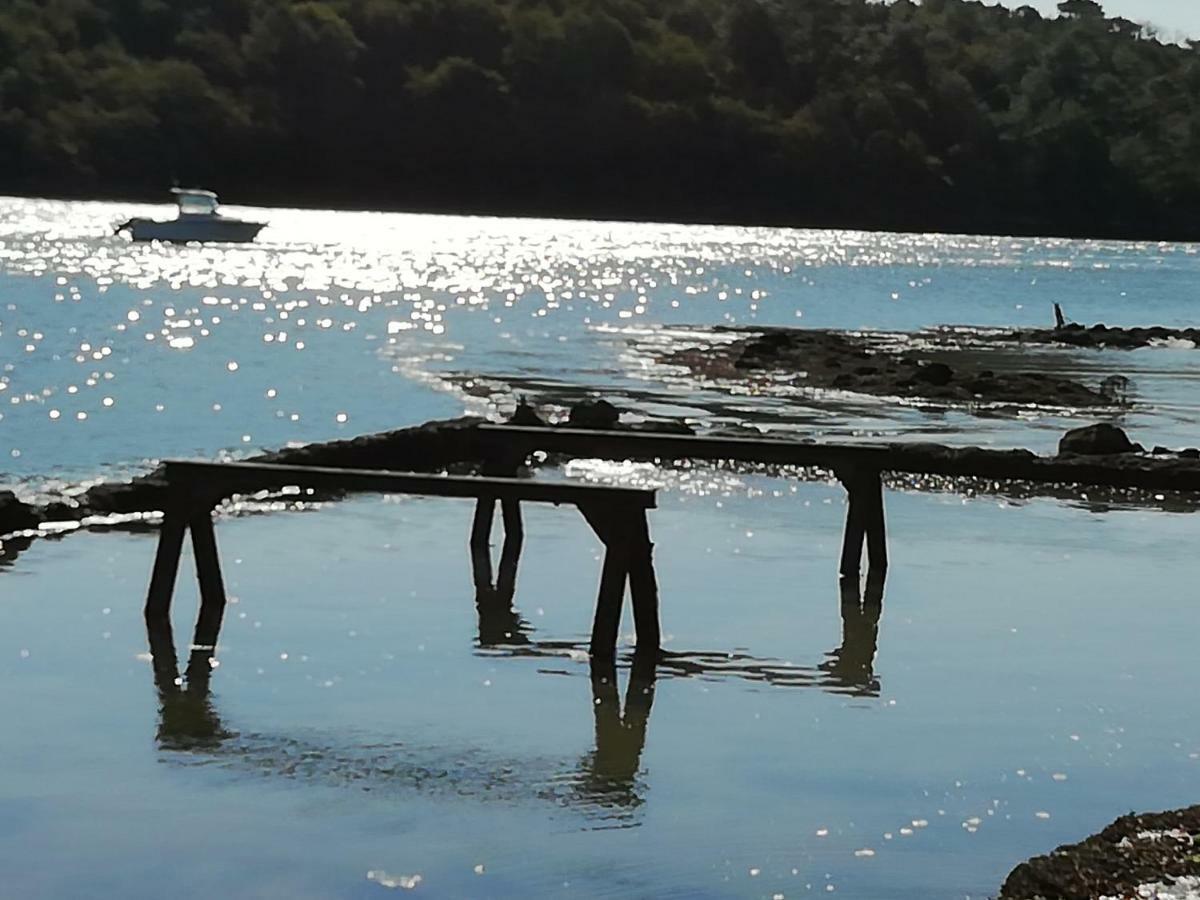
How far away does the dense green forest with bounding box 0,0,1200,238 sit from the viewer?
6388 inches

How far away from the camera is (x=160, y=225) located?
120m

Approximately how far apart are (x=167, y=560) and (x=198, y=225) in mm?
104631

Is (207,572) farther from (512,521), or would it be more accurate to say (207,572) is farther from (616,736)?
(616,736)

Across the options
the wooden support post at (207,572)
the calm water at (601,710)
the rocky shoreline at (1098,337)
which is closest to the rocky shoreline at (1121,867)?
the calm water at (601,710)

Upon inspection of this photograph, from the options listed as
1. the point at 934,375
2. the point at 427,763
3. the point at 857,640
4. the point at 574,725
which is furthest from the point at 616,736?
the point at 934,375

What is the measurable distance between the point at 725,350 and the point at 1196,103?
14612 cm

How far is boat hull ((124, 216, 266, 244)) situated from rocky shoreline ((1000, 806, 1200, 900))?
109 m

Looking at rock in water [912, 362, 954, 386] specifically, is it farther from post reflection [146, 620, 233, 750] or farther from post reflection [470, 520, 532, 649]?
post reflection [146, 620, 233, 750]

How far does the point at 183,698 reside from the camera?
1334 cm

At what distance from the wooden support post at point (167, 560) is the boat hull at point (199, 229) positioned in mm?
102688

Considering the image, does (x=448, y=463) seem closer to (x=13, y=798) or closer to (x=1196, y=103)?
(x=13, y=798)

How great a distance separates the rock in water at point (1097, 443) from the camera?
24656 millimetres

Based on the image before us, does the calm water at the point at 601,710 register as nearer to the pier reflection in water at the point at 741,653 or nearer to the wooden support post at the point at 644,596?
the pier reflection in water at the point at 741,653

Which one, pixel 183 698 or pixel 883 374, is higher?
pixel 883 374
